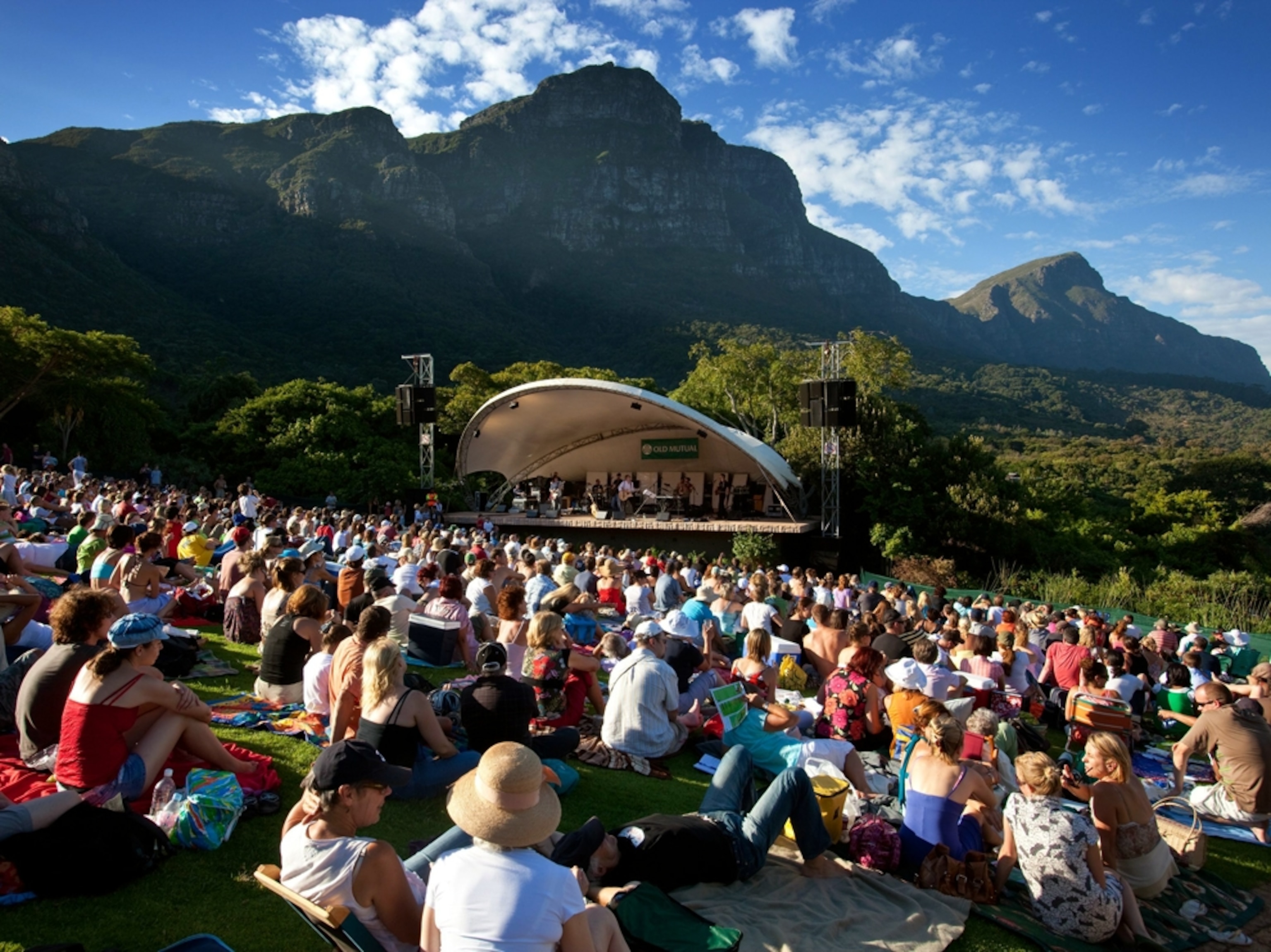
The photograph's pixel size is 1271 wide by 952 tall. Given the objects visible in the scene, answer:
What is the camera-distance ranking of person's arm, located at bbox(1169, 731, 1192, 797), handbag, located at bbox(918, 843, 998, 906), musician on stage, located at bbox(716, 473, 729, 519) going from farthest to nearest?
musician on stage, located at bbox(716, 473, 729, 519) → person's arm, located at bbox(1169, 731, 1192, 797) → handbag, located at bbox(918, 843, 998, 906)

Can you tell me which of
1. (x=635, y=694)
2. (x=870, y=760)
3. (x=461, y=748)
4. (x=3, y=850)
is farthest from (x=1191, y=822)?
(x=3, y=850)

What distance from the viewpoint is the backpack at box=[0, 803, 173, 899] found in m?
2.74

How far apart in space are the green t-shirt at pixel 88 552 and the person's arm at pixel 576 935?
22.8 feet

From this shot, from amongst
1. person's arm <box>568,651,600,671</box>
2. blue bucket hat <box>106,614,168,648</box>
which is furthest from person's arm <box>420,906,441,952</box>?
person's arm <box>568,651,600,671</box>

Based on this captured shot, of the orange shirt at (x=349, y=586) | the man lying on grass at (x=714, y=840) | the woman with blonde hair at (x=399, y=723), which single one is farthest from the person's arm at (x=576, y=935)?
the orange shirt at (x=349, y=586)

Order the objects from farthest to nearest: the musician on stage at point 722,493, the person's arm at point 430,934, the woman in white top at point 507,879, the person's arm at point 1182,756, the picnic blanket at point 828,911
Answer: the musician on stage at point 722,493 < the person's arm at point 1182,756 < the picnic blanket at point 828,911 < the person's arm at point 430,934 < the woman in white top at point 507,879

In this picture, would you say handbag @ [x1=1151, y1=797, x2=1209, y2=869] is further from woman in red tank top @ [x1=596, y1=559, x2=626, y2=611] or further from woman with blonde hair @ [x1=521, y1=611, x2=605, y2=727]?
woman in red tank top @ [x1=596, y1=559, x2=626, y2=611]

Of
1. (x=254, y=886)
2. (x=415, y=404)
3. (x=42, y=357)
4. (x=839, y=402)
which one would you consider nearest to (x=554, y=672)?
(x=254, y=886)

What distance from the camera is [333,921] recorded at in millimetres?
2207

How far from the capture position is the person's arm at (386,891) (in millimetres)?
2383

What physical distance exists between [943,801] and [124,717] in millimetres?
3508

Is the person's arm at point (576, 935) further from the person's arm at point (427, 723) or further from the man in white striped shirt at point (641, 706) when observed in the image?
the man in white striped shirt at point (641, 706)

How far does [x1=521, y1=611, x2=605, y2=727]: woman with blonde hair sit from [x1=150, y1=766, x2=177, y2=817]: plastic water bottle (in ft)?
6.33

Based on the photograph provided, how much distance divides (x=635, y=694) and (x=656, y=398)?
1603 cm
